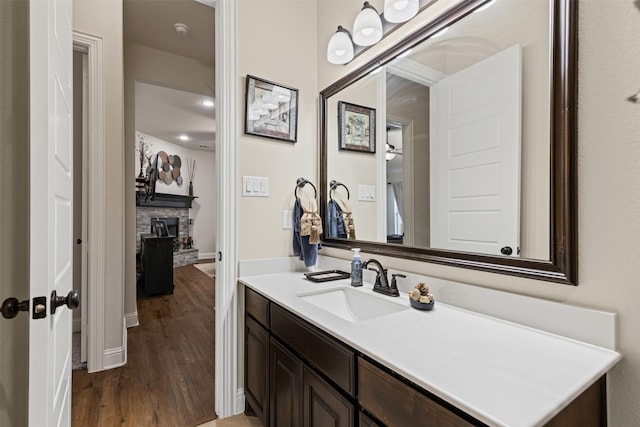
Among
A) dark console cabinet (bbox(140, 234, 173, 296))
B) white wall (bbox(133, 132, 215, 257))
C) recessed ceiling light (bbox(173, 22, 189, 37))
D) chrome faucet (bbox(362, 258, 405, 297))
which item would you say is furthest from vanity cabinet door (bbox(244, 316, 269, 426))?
white wall (bbox(133, 132, 215, 257))

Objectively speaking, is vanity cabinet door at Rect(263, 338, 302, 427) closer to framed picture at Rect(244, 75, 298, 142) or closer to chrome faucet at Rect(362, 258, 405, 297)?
chrome faucet at Rect(362, 258, 405, 297)

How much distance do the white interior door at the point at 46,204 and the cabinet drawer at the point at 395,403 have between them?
0.82 m

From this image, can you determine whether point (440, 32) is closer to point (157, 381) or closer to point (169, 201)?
point (157, 381)

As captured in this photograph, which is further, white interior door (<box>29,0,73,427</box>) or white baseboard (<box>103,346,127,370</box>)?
white baseboard (<box>103,346,127,370</box>)

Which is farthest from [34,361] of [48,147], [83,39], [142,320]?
[142,320]

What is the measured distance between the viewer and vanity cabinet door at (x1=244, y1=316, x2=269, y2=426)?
1393 mm

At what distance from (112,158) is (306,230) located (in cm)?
175

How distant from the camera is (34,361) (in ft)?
2.38

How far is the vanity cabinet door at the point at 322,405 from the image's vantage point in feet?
2.87

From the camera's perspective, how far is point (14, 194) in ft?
2.88

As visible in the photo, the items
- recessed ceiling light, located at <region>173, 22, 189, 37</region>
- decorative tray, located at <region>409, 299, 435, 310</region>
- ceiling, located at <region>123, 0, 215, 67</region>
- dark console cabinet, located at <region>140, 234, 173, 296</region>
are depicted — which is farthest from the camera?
dark console cabinet, located at <region>140, 234, 173, 296</region>

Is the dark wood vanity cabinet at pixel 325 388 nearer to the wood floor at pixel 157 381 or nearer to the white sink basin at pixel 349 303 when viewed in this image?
the white sink basin at pixel 349 303

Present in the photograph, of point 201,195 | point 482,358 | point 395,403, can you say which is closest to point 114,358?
point 395,403

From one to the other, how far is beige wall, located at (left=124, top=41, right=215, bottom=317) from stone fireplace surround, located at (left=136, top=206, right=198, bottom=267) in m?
3.53
